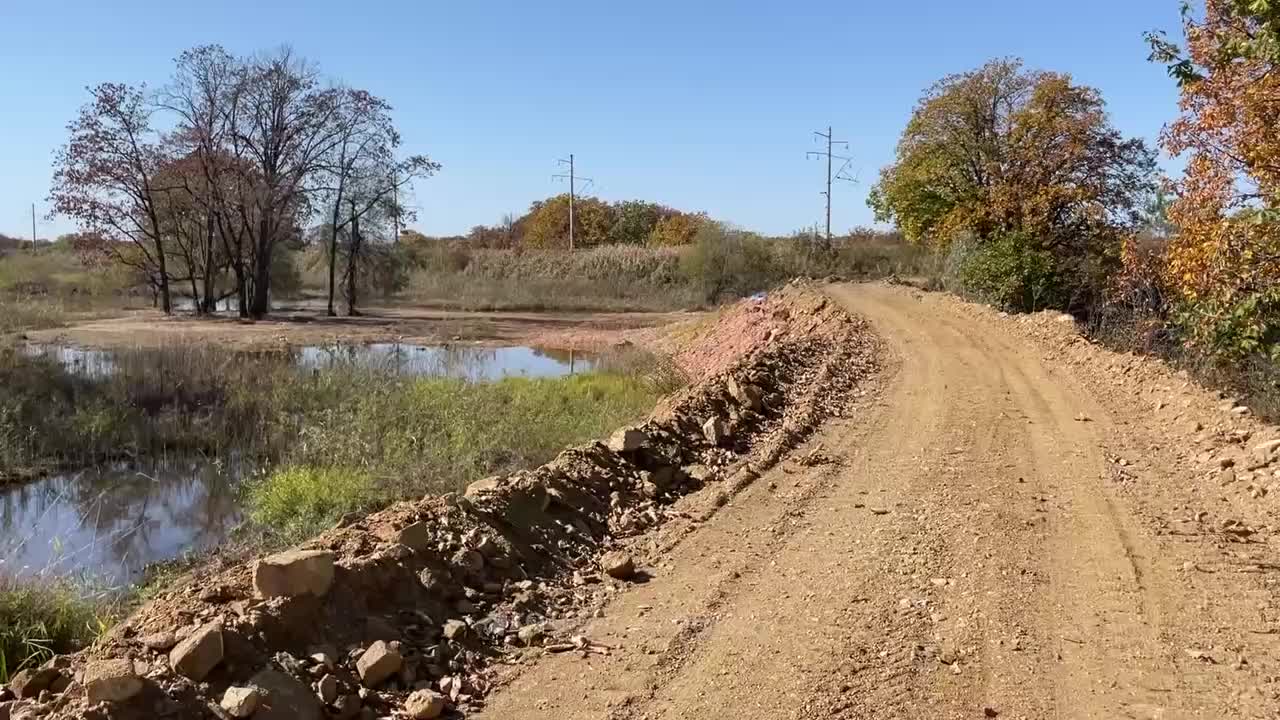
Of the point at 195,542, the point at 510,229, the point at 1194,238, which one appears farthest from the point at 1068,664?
the point at 510,229

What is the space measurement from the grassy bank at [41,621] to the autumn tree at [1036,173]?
21.7m

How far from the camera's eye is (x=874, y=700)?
4480 mm

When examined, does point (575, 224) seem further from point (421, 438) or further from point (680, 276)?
point (421, 438)

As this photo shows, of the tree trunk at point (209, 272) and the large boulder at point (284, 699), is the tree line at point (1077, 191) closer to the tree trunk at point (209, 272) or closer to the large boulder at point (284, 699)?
the large boulder at point (284, 699)

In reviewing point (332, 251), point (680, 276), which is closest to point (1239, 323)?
point (332, 251)

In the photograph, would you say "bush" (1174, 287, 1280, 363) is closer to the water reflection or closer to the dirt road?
the dirt road

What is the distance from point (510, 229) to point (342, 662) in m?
96.4

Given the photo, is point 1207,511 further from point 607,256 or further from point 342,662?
point 607,256

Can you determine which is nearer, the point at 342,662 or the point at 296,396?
the point at 342,662

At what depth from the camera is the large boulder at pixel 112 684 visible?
3977mm

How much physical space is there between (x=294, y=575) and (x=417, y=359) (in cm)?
2085

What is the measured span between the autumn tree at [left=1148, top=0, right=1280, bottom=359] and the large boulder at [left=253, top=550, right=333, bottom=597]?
7.99 meters

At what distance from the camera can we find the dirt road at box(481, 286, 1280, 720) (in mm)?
4559

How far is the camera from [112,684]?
13.1 feet
